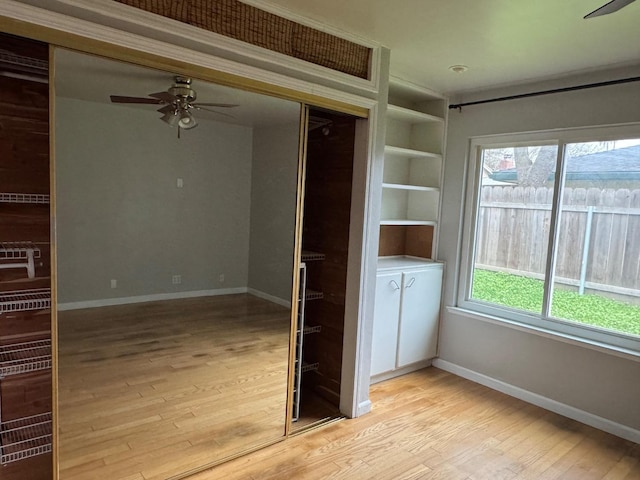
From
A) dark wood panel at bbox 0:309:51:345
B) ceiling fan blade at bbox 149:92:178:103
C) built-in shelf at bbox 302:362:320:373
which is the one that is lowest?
built-in shelf at bbox 302:362:320:373

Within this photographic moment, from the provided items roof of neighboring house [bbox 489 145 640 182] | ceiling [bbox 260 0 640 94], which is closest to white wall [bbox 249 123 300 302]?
ceiling [bbox 260 0 640 94]

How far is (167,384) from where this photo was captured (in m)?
2.87

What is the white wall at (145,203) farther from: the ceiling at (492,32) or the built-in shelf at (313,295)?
the ceiling at (492,32)

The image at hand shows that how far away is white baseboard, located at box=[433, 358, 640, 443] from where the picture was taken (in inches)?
113

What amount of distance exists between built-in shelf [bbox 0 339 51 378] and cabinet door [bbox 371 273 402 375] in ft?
7.11

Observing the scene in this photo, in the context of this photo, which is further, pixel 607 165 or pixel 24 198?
pixel 607 165

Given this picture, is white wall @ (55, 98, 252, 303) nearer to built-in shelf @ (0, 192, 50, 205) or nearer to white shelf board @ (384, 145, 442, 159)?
built-in shelf @ (0, 192, 50, 205)

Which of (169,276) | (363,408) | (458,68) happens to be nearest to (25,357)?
(169,276)

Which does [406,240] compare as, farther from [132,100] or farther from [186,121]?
[132,100]

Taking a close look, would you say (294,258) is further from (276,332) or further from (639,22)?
(639,22)

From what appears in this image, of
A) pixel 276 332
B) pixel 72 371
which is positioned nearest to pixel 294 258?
pixel 276 332

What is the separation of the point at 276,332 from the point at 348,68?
177 centimetres

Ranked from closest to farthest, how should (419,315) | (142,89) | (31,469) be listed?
(31,469) → (142,89) → (419,315)

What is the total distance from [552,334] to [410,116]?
2058mm
